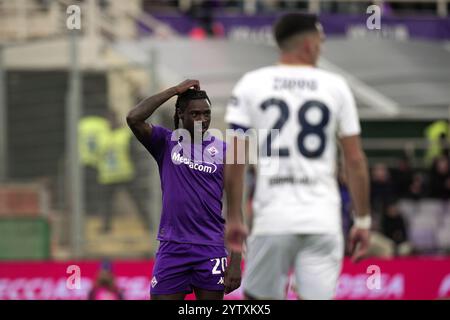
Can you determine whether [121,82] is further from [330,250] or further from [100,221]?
[330,250]

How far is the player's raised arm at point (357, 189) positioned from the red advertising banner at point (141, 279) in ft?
25.4

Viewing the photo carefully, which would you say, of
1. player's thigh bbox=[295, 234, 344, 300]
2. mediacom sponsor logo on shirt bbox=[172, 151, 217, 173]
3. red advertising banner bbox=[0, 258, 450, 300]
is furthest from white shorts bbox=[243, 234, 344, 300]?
red advertising banner bbox=[0, 258, 450, 300]

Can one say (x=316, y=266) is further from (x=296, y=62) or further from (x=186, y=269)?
(x=186, y=269)

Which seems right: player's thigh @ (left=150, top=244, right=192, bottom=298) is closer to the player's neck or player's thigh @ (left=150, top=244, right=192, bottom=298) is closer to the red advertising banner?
the player's neck

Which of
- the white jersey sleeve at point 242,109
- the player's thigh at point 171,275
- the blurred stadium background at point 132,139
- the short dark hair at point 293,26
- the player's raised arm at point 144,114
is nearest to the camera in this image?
the white jersey sleeve at point 242,109

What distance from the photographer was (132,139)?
16.7 m

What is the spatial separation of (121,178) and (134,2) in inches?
331

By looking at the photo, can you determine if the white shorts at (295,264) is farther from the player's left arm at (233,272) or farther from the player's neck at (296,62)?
the player's neck at (296,62)

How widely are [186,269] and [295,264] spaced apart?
3.86 ft

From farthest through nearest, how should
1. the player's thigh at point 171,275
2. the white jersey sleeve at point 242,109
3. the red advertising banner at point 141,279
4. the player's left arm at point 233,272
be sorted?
the red advertising banner at point 141,279, the player's thigh at point 171,275, the player's left arm at point 233,272, the white jersey sleeve at point 242,109

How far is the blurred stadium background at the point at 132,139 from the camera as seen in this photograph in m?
16.2

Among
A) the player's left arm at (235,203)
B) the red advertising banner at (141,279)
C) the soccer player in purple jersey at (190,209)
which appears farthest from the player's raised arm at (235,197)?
the red advertising banner at (141,279)

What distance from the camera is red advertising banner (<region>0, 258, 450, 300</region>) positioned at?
50.2 ft

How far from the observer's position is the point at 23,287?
15.5 metres
